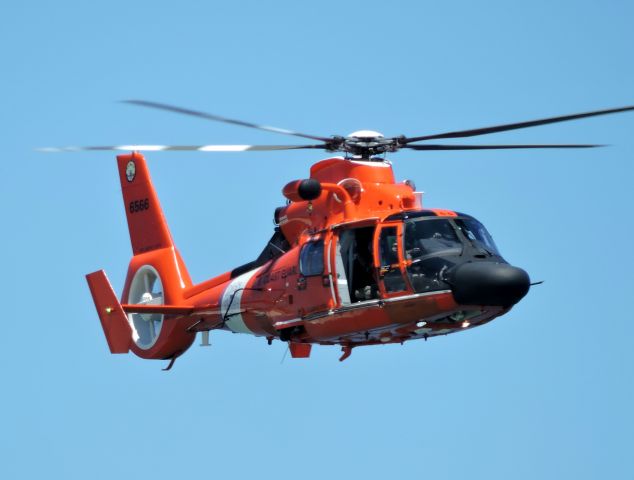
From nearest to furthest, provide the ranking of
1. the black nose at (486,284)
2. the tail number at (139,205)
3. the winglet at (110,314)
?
the black nose at (486,284) → the winglet at (110,314) → the tail number at (139,205)

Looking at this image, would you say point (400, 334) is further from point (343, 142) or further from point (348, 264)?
point (343, 142)

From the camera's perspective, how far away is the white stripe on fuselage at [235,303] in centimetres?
2527

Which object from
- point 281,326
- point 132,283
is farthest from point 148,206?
point 281,326

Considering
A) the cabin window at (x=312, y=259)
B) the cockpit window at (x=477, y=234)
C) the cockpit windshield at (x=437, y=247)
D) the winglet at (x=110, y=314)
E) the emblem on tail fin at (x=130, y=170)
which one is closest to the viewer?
the cockpit windshield at (x=437, y=247)

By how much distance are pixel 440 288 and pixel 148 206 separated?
370 inches

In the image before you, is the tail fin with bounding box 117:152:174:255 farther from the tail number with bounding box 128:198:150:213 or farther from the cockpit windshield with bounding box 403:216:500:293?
the cockpit windshield with bounding box 403:216:500:293

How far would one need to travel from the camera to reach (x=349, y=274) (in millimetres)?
22766

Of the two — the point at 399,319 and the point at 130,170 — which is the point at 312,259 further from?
the point at 130,170

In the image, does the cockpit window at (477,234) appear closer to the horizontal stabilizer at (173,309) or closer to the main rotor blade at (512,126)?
the main rotor blade at (512,126)

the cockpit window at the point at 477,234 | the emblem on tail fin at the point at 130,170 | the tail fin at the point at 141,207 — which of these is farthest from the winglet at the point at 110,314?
the cockpit window at the point at 477,234

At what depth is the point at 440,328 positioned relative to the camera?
74.4 ft

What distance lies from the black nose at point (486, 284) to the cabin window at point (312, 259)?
260 cm

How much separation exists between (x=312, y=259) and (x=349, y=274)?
0.81 meters

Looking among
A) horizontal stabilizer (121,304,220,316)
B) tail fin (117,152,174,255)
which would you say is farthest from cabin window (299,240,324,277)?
tail fin (117,152,174,255)
